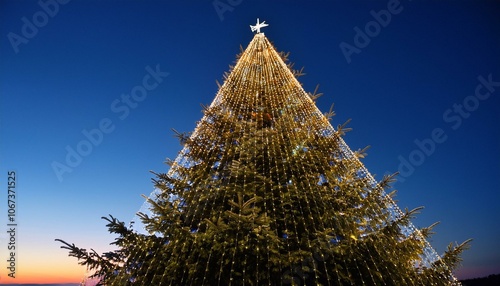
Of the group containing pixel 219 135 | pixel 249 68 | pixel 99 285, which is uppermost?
pixel 249 68

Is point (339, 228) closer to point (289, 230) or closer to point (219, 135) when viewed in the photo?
point (289, 230)

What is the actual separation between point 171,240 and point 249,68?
4.83 m

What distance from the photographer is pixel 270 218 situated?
5.74 meters

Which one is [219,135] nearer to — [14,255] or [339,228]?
[339,228]

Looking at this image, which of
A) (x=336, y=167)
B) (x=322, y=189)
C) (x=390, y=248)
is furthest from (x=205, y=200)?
(x=390, y=248)

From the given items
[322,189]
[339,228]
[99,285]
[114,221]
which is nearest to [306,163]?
Result: [322,189]

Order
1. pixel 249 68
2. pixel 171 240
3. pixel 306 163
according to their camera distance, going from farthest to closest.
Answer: pixel 249 68
pixel 306 163
pixel 171 240

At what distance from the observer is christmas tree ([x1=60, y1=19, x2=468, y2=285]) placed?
204 inches

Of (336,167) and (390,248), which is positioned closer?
(390,248)

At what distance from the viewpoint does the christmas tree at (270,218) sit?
5.19 metres

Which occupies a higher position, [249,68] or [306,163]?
[249,68]

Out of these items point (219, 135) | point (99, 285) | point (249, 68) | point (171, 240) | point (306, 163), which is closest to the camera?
point (171, 240)

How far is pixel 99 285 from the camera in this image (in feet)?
19.4

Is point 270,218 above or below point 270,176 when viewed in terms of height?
below
